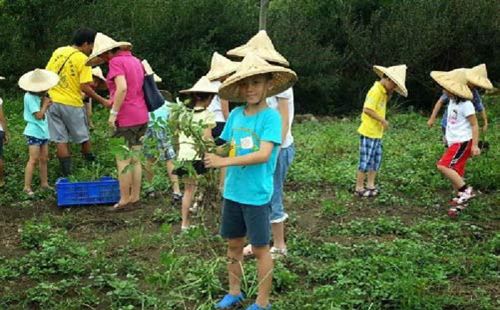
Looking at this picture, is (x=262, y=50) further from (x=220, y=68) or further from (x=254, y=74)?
(x=254, y=74)

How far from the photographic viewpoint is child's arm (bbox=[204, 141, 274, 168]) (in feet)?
12.9

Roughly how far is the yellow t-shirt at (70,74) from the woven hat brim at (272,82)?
12.0 ft

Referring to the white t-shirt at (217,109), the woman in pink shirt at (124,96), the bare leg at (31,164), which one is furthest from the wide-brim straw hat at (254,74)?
the bare leg at (31,164)

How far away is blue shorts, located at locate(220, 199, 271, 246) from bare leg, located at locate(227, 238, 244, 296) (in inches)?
3.5

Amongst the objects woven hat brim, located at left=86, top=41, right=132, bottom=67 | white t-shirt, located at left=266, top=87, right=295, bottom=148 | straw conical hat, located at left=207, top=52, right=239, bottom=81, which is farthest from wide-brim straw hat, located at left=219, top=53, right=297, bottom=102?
woven hat brim, located at left=86, top=41, right=132, bottom=67

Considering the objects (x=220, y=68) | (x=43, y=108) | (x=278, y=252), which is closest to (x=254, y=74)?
(x=278, y=252)

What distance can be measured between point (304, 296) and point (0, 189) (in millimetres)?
4660

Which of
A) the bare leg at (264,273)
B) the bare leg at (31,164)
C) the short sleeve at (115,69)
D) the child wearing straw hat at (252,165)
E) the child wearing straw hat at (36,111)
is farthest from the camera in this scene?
the bare leg at (31,164)

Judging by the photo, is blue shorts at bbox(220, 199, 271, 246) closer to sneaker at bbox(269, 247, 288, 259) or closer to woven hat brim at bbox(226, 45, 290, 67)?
sneaker at bbox(269, 247, 288, 259)

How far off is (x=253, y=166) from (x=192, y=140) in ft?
1.54

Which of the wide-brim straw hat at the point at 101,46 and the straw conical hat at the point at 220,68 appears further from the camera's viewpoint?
the wide-brim straw hat at the point at 101,46

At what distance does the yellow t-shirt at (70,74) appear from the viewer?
25.2ft

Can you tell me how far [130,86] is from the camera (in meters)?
6.89

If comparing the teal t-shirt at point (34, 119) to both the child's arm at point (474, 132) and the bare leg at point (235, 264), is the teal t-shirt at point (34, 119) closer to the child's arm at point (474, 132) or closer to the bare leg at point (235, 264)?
the bare leg at point (235, 264)
